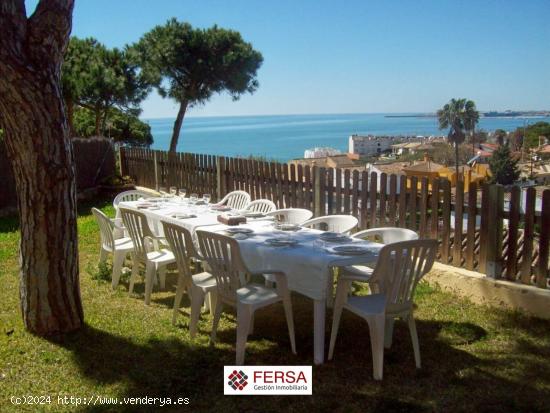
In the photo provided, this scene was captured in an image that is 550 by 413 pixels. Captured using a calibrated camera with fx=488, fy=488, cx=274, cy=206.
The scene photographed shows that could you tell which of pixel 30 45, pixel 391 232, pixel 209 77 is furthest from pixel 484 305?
pixel 209 77

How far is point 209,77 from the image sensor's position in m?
15.4

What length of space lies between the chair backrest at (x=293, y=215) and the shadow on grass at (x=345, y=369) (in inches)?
62.4

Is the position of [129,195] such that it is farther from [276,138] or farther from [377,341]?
[276,138]

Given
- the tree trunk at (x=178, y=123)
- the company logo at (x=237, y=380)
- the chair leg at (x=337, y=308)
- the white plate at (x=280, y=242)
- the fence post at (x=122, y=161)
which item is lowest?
the company logo at (x=237, y=380)

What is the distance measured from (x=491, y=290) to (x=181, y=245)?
315 cm

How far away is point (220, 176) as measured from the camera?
31.5ft

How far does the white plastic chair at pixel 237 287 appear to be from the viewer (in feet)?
12.0

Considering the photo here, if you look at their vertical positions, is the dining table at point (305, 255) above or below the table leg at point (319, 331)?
above

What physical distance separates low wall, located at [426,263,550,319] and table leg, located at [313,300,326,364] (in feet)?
7.24

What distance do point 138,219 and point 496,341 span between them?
3.62 meters

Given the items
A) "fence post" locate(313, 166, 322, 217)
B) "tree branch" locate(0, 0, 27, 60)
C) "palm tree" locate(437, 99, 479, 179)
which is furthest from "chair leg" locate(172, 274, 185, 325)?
"palm tree" locate(437, 99, 479, 179)

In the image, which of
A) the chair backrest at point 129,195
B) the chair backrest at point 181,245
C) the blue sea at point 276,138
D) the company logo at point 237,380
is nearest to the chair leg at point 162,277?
the chair backrest at point 181,245

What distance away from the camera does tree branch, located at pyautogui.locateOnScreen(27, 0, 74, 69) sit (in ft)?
11.6

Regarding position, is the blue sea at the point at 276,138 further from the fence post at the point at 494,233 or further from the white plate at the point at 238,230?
the fence post at the point at 494,233
